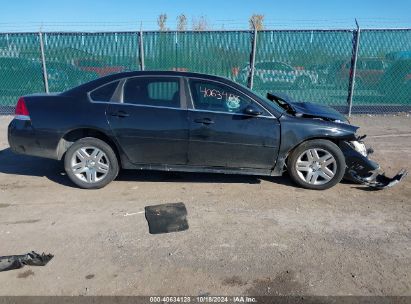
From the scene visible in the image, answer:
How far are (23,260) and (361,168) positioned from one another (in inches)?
168

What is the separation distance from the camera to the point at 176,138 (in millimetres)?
5129

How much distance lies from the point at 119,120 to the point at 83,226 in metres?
1.54

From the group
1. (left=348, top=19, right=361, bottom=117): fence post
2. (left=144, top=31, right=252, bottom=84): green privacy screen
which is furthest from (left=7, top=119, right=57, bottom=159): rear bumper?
(left=348, top=19, right=361, bottom=117): fence post

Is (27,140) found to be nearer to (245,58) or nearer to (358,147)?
(358,147)

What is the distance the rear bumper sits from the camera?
5.25 m

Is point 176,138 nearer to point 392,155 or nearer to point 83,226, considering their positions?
point 83,226

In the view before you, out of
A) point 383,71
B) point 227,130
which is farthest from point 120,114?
point 383,71

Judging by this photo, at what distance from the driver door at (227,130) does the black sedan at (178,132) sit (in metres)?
0.01

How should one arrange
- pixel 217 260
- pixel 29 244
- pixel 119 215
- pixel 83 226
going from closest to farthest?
pixel 217 260, pixel 29 244, pixel 83 226, pixel 119 215

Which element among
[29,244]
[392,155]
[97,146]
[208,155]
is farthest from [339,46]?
[29,244]

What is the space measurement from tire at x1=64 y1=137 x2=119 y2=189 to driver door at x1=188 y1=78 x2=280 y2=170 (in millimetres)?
1082

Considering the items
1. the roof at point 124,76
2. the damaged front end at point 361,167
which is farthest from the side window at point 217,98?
the damaged front end at point 361,167

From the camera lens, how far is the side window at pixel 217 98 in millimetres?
5129

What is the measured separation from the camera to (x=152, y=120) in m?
5.11
